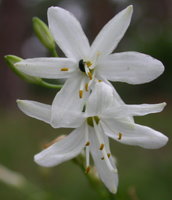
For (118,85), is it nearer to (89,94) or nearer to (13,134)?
(13,134)

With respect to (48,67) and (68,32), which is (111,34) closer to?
(68,32)

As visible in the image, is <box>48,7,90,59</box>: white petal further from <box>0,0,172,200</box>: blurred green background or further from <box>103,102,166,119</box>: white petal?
<box>0,0,172,200</box>: blurred green background

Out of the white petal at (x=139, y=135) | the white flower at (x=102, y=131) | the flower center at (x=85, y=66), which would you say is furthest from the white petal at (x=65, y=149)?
the flower center at (x=85, y=66)

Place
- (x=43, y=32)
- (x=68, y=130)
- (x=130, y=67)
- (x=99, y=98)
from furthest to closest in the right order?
(x=68, y=130), (x=43, y=32), (x=130, y=67), (x=99, y=98)

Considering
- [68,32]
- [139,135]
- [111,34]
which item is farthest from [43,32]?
[139,135]

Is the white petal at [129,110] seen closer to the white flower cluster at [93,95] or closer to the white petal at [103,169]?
the white flower cluster at [93,95]

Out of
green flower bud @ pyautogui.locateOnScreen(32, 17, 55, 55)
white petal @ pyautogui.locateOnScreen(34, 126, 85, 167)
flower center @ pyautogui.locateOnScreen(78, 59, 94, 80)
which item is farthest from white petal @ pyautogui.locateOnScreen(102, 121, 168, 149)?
green flower bud @ pyautogui.locateOnScreen(32, 17, 55, 55)

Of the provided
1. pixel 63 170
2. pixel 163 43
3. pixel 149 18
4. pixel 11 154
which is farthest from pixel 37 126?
pixel 149 18
